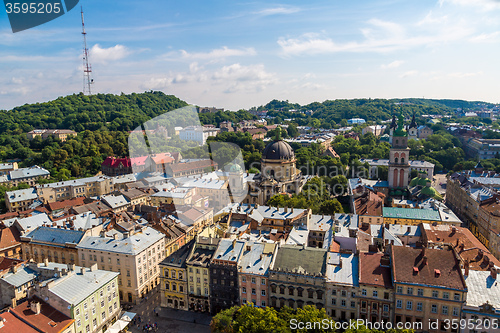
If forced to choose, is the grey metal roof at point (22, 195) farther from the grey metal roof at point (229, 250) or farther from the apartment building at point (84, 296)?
the grey metal roof at point (229, 250)

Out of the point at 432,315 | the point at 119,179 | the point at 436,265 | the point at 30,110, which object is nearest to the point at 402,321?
the point at 432,315

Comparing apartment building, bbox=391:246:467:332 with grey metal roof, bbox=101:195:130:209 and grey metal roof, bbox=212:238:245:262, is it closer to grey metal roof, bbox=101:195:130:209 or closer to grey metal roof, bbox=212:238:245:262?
grey metal roof, bbox=212:238:245:262

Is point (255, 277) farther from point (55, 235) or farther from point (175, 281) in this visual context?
point (55, 235)

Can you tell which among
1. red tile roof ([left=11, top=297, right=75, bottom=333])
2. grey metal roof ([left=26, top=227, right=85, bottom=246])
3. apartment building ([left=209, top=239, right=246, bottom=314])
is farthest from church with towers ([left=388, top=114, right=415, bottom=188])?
red tile roof ([left=11, top=297, right=75, bottom=333])

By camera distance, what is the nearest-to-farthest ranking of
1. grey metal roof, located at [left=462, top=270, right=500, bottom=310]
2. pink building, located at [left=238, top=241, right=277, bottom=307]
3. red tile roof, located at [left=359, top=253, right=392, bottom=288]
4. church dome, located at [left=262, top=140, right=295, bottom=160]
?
grey metal roof, located at [left=462, top=270, right=500, bottom=310]
red tile roof, located at [left=359, top=253, right=392, bottom=288]
pink building, located at [left=238, top=241, right=277, bottom=307]
church dome, located at [left=262, top=140, right=295, bottom=160]

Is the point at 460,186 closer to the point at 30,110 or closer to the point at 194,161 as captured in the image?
the point at 194,161

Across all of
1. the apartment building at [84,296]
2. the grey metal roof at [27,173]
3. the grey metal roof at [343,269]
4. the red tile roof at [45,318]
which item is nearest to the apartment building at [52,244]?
the apartment building at [84,296]

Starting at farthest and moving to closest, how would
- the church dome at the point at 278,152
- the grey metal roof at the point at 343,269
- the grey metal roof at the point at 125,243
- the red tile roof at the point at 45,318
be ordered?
the church dome at the point at 278,152 < the grey metal roof at the point at 125,243 < the grey metal roof at the point at 343,269 < the red tile roof at the point at 45,318
